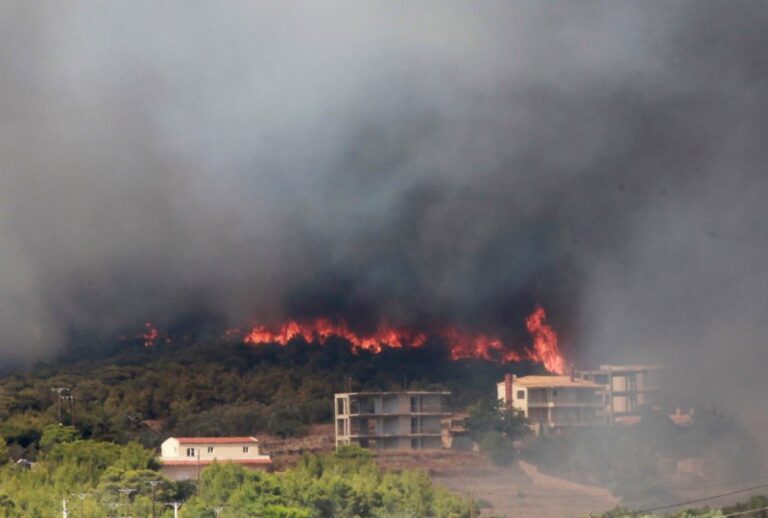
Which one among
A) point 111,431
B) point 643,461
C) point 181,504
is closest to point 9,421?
point 111,431

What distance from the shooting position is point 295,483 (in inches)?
2667

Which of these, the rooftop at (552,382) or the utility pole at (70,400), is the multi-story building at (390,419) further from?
the utility pole at (70,400)

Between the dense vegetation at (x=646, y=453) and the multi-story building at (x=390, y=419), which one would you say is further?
the multi-story building at (x=390, y=419)

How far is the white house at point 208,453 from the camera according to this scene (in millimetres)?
76750

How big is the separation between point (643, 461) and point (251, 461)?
12.5 metres

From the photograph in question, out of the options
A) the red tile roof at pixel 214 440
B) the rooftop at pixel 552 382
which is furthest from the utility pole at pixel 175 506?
the rooftop at pixel 552 382

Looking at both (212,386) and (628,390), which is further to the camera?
(212,386)

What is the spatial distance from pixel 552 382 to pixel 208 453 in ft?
43.6

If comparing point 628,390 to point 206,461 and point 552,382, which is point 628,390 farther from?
point 206,461

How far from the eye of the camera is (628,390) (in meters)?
82.3

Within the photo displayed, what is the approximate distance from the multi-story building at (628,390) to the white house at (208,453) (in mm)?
11733

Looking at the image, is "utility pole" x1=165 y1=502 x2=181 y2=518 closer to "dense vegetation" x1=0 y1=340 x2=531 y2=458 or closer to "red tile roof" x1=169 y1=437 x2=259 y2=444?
"red tile roof" x1=169 y1=437 x2=259 y2=444

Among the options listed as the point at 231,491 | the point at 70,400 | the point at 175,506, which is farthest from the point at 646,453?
the point at 70,400

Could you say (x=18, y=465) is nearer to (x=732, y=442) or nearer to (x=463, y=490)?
(x=463, y=490)
